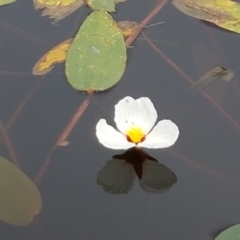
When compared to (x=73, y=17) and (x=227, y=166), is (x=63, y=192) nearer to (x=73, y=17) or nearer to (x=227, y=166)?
(x=227, y=166)

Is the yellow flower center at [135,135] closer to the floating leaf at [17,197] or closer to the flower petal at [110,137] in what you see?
the flower petal at [110,137]

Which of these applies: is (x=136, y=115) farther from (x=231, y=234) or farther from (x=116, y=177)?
(x=231, y=234)

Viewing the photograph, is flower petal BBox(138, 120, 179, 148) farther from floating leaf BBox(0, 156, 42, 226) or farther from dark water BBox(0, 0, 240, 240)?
floating leaf BBox(0, 156, 42, 226)

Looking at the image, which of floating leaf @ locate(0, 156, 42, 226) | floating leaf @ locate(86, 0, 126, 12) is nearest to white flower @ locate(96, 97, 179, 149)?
floating leaf @ locate(0, 156, 42, 226)

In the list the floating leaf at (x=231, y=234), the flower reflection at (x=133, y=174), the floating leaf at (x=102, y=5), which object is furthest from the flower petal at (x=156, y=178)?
the floating leaf at (x=102, y=5)

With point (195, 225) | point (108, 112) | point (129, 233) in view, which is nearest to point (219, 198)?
point (195, 225)

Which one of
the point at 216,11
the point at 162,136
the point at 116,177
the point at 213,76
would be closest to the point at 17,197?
the point at 116,177
